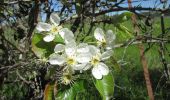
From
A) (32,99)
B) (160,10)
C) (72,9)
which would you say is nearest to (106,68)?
(160,10)

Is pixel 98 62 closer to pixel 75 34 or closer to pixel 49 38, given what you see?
pixel 49 38

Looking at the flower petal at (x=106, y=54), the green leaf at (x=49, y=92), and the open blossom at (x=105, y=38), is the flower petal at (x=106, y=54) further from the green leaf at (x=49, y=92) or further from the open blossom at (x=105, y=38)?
the green leaf at (x=49, y=92)

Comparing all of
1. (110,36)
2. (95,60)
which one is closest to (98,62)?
(95,60)

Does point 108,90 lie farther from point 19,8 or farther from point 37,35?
point 19,8

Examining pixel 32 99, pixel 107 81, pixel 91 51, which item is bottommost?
pixel 32 99

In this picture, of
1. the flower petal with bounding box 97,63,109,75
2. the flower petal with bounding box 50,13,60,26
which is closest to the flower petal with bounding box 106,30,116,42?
the flower petal with bounding box 97,63,109,75

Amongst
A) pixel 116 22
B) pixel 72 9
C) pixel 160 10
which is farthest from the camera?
pixel 72 9

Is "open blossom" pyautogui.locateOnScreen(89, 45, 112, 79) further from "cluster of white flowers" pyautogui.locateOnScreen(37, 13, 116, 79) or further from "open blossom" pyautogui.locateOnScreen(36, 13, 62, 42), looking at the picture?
"open blossom" pyautogui.locateOnScreen(36, 13, 62, 42)
